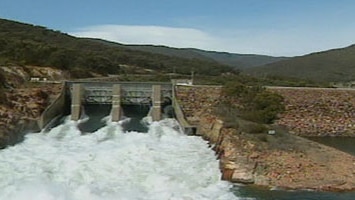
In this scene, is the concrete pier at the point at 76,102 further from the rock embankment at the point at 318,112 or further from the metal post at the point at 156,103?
the rock embankment at the point at 318,112

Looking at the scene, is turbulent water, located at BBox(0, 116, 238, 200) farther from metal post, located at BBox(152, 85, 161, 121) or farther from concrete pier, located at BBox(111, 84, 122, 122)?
metal post, located at BBox(152, 85, 161, 121)

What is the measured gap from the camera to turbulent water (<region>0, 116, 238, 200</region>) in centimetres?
2173

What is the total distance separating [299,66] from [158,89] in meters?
87.8

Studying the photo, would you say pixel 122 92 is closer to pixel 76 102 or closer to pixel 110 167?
pixel 76 102

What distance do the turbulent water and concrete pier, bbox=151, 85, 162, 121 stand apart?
113 inches

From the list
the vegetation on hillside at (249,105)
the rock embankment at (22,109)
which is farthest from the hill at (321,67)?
the rock embankment at (22,109)

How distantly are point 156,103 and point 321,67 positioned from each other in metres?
84.0

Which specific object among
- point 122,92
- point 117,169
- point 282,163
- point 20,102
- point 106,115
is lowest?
point 117,169

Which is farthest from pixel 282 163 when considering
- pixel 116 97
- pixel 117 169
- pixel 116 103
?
pixel 116 97

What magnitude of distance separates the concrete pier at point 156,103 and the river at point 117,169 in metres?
2.56

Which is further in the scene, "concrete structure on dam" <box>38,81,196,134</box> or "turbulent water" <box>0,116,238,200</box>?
"concrete structure on dam" <box>38,81,196,134</box>

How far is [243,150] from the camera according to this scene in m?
26.2

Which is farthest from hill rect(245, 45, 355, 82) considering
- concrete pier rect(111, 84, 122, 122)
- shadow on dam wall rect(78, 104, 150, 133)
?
concrete pier rect(111, 84, 122, 122)

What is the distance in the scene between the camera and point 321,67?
372 feet
